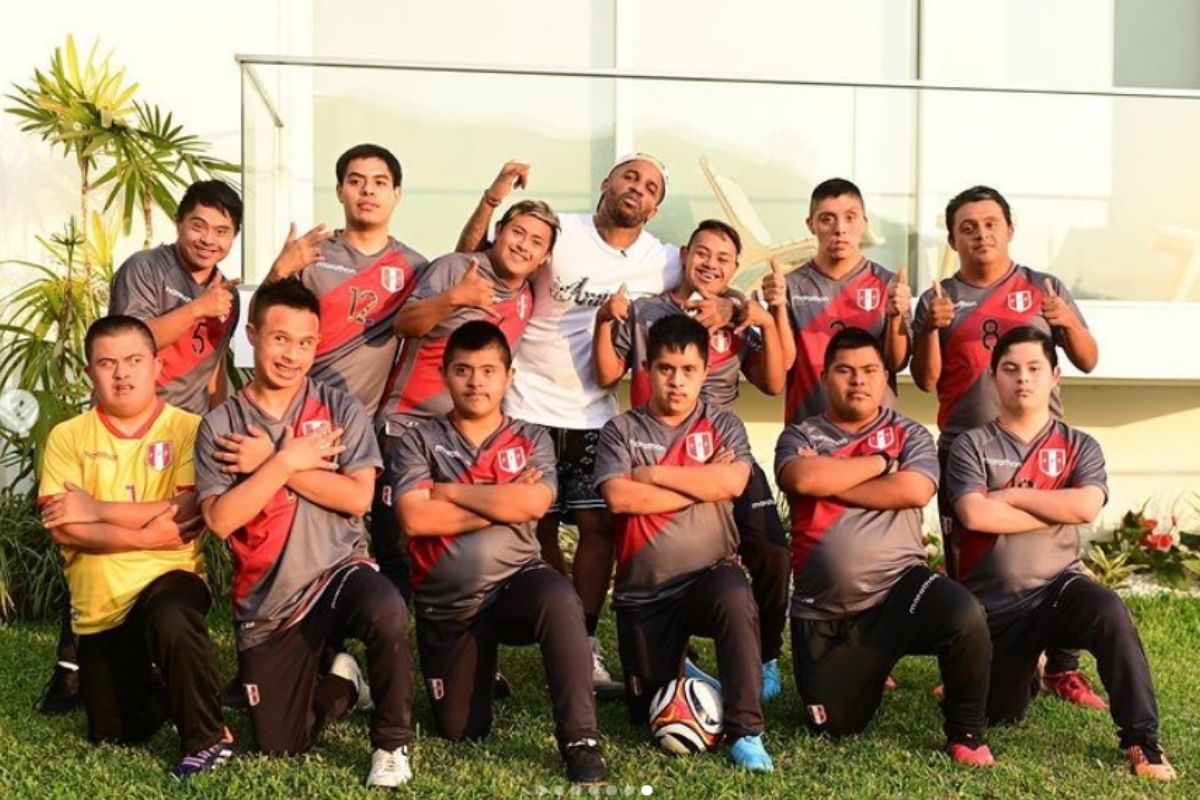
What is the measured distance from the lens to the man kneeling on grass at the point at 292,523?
4.41 meters

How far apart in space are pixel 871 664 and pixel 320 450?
2.11 meters

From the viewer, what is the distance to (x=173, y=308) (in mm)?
5219

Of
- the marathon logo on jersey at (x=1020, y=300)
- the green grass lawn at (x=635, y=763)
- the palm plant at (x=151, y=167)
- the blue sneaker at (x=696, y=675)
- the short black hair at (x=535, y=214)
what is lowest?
the green grass lawn at (x=635, y=763)

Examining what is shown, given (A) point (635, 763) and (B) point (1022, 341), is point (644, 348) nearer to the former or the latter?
(B) point (1022, 341)

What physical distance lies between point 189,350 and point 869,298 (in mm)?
2798

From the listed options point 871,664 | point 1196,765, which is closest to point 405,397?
point 871,664

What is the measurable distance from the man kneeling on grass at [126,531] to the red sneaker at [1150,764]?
310 cm

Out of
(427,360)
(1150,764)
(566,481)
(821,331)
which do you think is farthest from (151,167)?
(1150,764)

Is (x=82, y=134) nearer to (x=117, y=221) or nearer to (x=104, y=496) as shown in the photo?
(x=117, y=221)

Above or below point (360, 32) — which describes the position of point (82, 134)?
below

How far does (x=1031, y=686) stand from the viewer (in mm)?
5062

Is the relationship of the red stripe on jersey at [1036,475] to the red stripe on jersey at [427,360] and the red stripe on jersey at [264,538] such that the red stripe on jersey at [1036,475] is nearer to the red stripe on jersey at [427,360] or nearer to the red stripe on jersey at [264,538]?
the red stripe on jersey at [427,360]

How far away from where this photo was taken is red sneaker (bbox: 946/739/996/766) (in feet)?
15.0

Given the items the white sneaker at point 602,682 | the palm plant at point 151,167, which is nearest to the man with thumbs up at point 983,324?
the white sneaker at point 602,682
